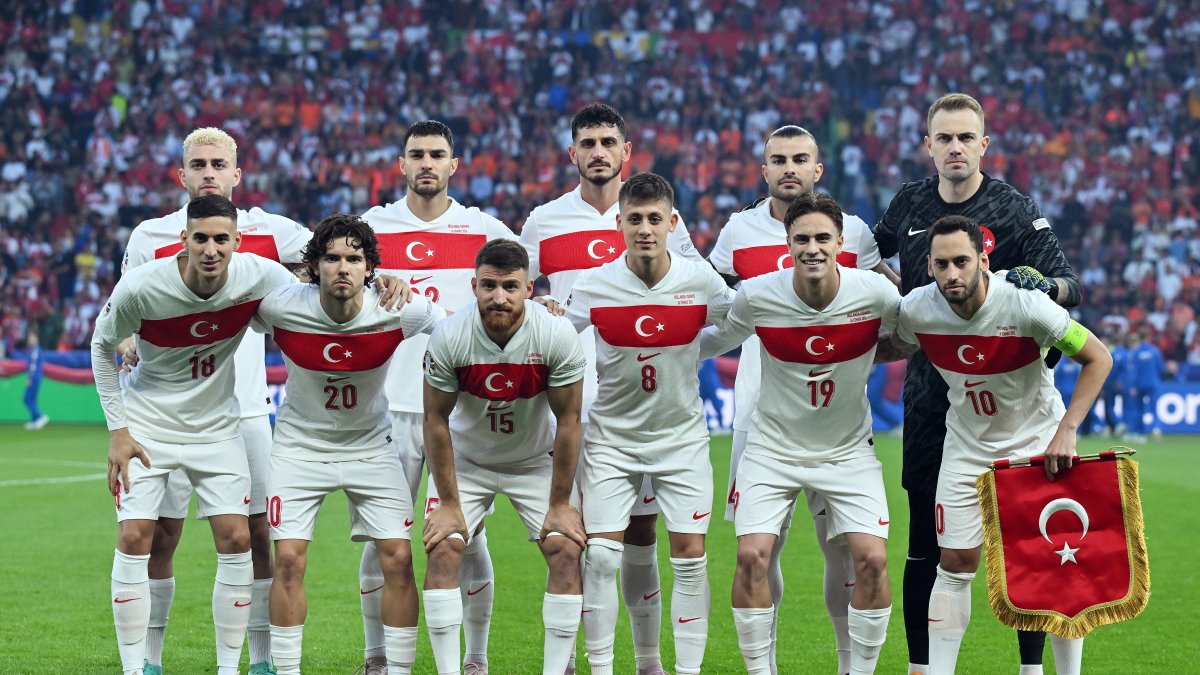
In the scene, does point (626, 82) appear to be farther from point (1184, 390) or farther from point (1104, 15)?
point (1184, 390)

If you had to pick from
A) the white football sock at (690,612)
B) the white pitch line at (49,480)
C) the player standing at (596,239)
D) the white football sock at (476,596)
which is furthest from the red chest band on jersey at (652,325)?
the white pitch line at (49,480)

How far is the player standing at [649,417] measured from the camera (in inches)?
212

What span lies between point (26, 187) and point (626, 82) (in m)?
11.3

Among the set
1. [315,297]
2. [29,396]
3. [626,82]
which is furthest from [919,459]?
[626,82]

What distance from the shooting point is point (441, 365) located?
527 centimetres

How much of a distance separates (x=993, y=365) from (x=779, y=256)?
1249 mm

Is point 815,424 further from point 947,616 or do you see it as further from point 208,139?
point 208,139

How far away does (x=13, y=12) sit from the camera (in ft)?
87.0

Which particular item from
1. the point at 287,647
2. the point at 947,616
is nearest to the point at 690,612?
the point at 947,616

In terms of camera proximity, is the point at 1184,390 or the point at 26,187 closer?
the point at 1184,390

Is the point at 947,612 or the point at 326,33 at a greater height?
the point at 326,33

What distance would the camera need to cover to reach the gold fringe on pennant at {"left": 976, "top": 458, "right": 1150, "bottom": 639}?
5145mm

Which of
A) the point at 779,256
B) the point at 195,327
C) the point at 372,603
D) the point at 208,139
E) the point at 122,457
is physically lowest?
the point at 372,603

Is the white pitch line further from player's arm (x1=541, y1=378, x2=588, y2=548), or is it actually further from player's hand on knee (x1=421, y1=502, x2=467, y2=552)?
player's arm (x1=541, y1=378, x2=588, y2=548)
